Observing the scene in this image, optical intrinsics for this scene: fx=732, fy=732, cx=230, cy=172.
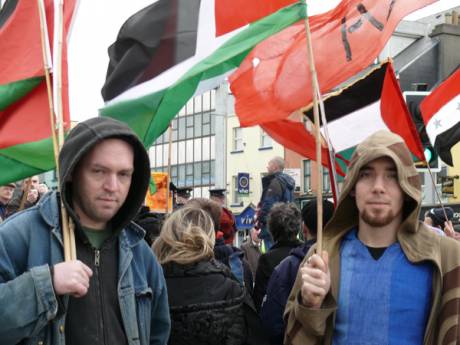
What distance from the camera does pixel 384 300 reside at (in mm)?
3176

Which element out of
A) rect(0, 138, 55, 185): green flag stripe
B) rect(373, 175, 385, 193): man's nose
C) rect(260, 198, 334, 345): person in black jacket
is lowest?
rect(260, 198, 334, 345): person in black jacket

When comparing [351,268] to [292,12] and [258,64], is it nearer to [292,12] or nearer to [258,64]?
[292,12]

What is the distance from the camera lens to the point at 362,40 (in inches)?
228

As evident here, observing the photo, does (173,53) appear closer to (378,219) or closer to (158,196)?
(378,219)

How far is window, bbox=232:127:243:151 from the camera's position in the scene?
158 feet

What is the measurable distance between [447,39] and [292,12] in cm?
3499

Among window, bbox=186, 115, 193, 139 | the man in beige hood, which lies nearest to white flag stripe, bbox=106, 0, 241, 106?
the man in beige hood

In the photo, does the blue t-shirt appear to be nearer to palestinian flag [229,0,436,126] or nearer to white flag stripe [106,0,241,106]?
white flag stripe [106,0,241,106]

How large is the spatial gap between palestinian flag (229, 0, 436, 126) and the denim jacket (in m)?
2.55

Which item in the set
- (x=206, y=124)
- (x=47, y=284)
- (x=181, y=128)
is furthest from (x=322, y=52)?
(x=181, y=128)

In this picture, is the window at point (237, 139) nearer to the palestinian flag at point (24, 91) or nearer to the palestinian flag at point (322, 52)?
the palestinian flag at point (322, 52)

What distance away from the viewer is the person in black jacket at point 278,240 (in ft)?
18.9

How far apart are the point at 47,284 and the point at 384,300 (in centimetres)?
143

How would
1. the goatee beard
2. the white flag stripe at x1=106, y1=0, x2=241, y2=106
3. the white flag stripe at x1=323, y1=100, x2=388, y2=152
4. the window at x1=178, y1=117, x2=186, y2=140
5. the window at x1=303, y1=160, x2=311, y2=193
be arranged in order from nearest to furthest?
1. the goatee beard
2. the white flag stripe at x1=106, y1=0, x2=241, y2=106
3. the white flag stripe at x1=323, y1=100, x2=388, y2=152
4. the window at x1=303, y1=160, x2=311, y2=193
5. the window at x1=178, y1=117, x2=186, y2=140
